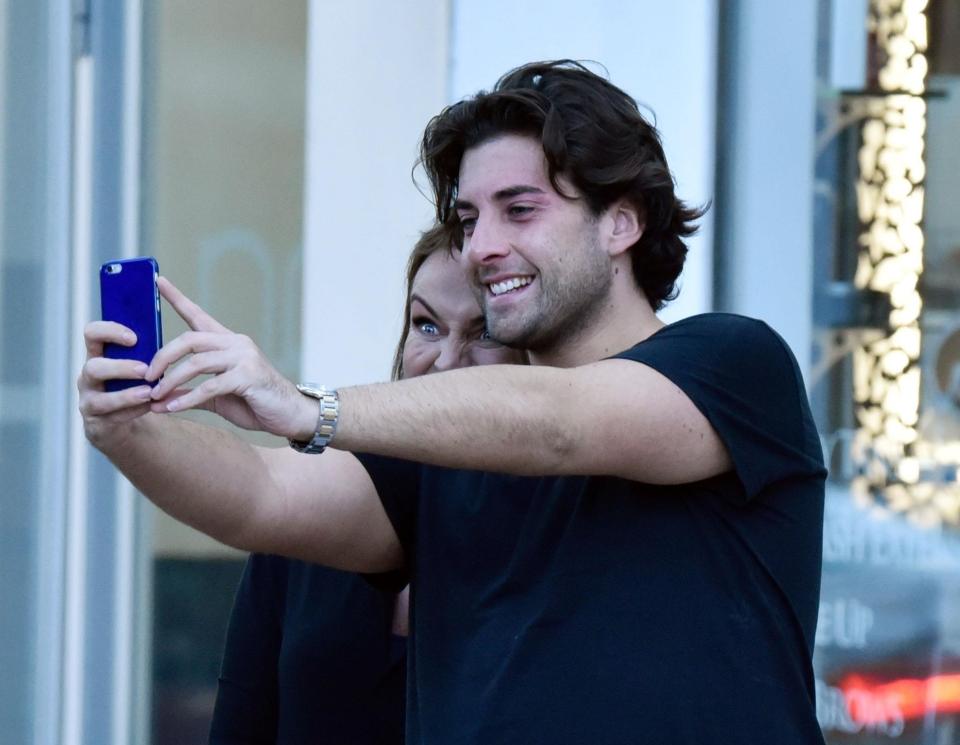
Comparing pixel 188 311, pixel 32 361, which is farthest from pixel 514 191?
pixel 32 361

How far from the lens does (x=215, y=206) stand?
183 inches

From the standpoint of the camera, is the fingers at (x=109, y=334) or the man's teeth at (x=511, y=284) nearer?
the fingers at (x=109, y=334)

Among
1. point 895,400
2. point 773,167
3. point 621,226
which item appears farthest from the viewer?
point 773,167

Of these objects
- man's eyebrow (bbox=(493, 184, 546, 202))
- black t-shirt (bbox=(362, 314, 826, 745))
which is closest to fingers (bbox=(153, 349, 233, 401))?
black t-shirt (bbox=(362, 314, 826, 745))

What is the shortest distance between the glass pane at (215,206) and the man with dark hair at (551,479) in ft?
7.05

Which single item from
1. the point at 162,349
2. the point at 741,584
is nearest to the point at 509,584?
the point at 741,584

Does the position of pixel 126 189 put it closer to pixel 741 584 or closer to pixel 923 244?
pixel 923 244

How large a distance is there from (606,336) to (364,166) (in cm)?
217

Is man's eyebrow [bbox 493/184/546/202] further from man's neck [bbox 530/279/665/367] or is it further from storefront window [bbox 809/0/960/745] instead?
storefront window [bbox 809/0/960/745]

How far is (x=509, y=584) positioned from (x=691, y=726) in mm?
327

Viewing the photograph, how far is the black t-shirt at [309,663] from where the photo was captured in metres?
2.62

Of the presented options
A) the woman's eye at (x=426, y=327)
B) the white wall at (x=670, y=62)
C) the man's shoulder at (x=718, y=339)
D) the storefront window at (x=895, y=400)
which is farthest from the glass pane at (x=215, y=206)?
the man's shoulder at (x=718, y=339)

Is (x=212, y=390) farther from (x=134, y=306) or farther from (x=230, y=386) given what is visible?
(x=134, y=306)

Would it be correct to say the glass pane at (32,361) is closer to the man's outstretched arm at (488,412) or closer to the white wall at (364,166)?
the white wall at (364,166)
